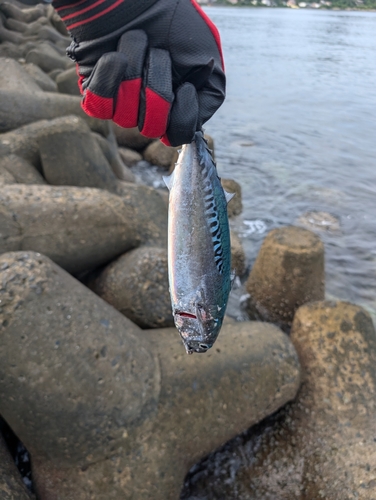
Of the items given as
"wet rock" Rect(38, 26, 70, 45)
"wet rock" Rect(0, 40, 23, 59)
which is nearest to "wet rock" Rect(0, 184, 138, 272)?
"wet rock" Rect(0, 40, 23, 59)

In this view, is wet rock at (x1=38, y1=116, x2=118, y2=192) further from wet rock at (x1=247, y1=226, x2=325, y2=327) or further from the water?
the water

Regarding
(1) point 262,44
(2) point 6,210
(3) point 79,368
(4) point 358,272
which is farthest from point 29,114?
(1) point 262,44

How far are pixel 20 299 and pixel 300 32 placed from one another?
58.3 meters

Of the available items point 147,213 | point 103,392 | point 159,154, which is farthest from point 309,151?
point 103,392

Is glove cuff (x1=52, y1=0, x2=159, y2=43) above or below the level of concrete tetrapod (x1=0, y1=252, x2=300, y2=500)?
above

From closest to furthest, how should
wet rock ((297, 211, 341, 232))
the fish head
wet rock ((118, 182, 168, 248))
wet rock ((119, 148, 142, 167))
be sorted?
the fish head → wet rock ((118, 182, 168, 248)) → wet rock ((297, 211, 341, 232)) → wet rock ((119, 148, 142, 167))

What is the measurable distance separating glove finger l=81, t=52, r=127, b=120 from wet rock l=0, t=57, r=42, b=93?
5.61 meters

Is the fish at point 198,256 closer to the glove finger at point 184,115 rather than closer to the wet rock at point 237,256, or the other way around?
the glove finger at point 184,115

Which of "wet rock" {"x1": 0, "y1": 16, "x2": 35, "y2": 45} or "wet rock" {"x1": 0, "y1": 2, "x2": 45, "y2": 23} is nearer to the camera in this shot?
"wet rock" {"x1": 0, "y1": 16, "x2": 35, "y2": 45}

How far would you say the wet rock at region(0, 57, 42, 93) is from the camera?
22.2 ft

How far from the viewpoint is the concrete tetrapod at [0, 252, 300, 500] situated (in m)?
2.45

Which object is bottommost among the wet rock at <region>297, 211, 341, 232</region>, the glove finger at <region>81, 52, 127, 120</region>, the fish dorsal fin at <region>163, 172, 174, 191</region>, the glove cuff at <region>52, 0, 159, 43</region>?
the wet rock at <region>297, 211, 341, 232</region>

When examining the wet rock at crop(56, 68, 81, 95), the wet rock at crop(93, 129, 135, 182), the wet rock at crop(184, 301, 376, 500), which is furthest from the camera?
the wet rock at crop(56, 68, 81, 95)

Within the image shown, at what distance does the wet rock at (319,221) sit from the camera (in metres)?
8.50
